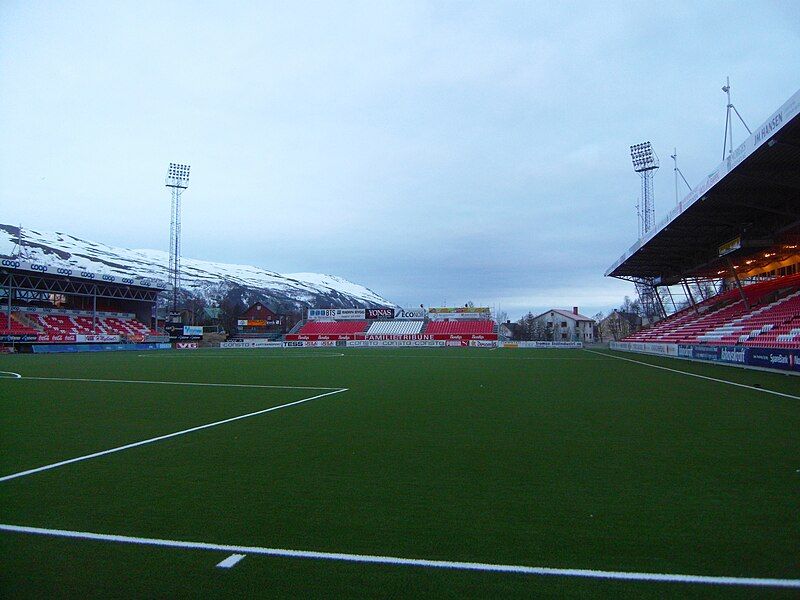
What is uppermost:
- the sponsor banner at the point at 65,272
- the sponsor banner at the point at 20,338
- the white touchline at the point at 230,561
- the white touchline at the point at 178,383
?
the sponsor banner at the point at 65,272

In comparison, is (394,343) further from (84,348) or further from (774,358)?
(774,358)

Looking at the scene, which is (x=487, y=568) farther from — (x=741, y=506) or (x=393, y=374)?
(x=393, y=374)

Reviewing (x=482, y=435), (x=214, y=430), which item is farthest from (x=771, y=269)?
(x=214, y=430)

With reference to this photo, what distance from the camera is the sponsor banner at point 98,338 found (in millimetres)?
50091

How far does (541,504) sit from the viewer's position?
16.2 feet

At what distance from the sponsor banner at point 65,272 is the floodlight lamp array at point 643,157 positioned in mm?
55576

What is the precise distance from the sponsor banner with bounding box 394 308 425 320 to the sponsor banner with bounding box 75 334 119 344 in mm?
41455

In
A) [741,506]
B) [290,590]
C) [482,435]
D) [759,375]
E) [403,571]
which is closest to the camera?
[290,590]

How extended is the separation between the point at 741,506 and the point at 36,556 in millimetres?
5926

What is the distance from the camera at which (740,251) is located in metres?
33.3

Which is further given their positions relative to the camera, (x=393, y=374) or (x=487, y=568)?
(x=393, y=374)

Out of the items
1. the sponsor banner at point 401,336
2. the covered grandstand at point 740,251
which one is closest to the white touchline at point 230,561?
the covered grandstand at point 740,251

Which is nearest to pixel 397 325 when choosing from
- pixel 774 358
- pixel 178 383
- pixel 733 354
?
pixel 733 354

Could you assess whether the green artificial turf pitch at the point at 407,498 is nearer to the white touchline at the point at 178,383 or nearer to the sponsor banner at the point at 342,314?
the white touchline at the point at 178,383
